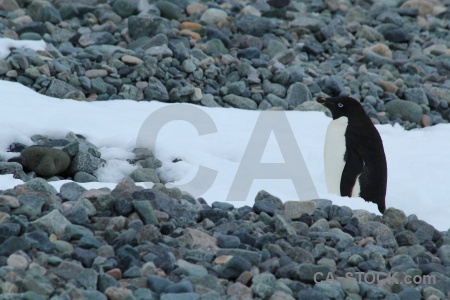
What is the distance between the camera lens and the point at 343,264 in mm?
4355

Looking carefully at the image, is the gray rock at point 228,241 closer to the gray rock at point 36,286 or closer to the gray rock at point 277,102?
the gray rock at point 36,286

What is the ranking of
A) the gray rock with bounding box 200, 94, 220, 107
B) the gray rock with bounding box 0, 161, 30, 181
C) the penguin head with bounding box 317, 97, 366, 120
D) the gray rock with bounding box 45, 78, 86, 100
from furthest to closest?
the gray rock with bounding box 200, 94, 220, 107 < the gray rock with bounding box 45, 78, 86, 100 < the penguin head with bounding box 317, 97, 366, 120 < the gray rock with bounding box 0, 161, 30, 181

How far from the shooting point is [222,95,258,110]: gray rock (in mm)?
8391

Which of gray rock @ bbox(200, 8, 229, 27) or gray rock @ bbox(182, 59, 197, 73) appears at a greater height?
gray rock @ bbox(200, 8, 229, 27)

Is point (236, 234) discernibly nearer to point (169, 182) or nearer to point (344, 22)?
point (169, 182)

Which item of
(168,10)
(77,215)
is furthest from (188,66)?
(77,215)

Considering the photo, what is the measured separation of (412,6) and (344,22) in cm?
147

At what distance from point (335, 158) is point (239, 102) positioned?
1.89 m

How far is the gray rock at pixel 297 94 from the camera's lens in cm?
862

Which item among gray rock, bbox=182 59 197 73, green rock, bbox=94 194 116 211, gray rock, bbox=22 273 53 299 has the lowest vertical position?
gray rock, bbox=22 273 53 299

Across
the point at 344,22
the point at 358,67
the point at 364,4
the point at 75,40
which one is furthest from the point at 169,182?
the point at 364,4

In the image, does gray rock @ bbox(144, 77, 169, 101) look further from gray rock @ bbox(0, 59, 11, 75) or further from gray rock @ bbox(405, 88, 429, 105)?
gray rock @ bbox(405, 88, 429, 105)

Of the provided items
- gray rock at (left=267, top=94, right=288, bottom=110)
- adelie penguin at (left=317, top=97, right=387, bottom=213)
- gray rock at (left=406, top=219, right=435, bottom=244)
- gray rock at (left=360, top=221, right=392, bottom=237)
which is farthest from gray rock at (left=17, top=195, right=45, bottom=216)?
gray rock at (left=267, top=94, right=288, bottom=110)

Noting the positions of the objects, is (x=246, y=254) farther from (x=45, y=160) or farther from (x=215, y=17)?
(x=215, y=17)
